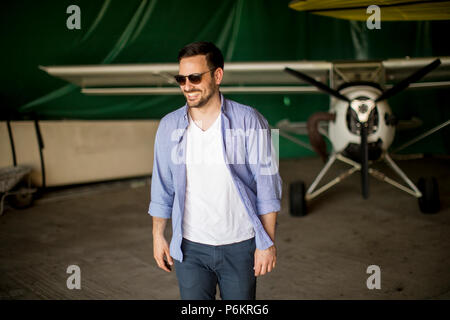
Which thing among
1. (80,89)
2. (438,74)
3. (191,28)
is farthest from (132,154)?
(438,74)

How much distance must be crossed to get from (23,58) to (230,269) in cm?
425

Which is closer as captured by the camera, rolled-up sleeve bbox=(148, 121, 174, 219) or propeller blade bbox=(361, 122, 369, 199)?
rolled-up sleeve bbox=(148, 121, 174, 219)

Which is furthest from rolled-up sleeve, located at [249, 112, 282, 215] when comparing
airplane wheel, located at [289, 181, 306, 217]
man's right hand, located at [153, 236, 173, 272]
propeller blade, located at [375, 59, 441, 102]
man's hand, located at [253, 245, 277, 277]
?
propeller blade, located at [375, 59, 441, 102]

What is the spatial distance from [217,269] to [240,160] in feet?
1.32

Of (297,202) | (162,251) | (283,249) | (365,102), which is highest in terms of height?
(365,102)

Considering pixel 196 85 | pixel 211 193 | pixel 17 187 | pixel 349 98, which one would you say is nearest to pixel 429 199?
pixel 349 98

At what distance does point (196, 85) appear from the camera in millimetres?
1425

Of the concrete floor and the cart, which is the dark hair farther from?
the cart

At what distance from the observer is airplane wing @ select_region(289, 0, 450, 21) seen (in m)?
2.69

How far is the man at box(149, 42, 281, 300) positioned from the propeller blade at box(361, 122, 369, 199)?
2.63 metres

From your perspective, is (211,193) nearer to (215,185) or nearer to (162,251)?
(215,185)

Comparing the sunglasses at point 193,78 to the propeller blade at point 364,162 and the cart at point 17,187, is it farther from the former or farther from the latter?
the cart at point 17,187

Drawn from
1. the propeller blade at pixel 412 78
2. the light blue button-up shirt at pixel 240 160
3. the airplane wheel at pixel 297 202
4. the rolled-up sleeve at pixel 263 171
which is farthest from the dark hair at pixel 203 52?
the propeller blade at pixel 412 78

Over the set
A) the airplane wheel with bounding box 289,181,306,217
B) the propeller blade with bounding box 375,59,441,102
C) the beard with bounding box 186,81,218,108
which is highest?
the propeller blade with bounding box 375,59,441,102
